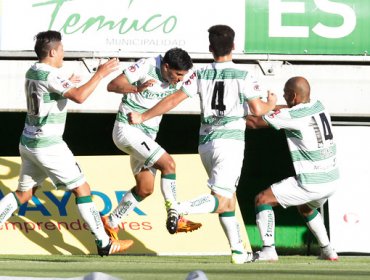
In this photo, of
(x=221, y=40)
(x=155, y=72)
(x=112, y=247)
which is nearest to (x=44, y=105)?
(x=155, y=72)

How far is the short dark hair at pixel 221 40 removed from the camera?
36.8 feet

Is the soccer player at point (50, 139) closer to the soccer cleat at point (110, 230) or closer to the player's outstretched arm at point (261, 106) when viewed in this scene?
the soccer cleat at point (110, 230)

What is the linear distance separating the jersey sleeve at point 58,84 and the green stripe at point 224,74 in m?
1.24

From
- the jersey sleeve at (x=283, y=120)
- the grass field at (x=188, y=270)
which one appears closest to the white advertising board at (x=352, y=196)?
the grass field at (x=188, y=270)

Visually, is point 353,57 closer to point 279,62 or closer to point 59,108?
point 279,62

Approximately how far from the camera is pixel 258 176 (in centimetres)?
1614

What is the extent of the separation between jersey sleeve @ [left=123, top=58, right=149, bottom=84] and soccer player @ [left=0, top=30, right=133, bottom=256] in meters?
0.82

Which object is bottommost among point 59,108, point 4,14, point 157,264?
point 157,264

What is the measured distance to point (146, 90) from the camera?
1265 centimetres

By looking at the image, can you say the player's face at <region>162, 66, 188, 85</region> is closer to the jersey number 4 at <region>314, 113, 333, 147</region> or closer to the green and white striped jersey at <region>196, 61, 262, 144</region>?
the green and white striped jersey at <region>196, 61, 262, 144</region>

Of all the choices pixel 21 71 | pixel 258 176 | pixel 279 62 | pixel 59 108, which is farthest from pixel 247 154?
pixel 59 108

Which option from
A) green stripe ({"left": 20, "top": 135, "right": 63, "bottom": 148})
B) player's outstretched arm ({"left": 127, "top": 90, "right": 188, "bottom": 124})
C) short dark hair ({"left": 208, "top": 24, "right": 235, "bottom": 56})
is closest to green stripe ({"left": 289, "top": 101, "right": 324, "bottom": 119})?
short dark hair ({"left": 208, "top": 24, "right": 235, "bottom": 56})

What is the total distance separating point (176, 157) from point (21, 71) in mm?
2400

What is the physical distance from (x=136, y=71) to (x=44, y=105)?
1.18 meters
